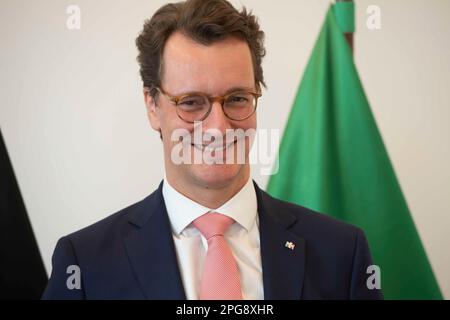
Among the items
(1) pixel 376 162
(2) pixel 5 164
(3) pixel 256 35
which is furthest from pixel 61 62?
(1) pixel 376 162

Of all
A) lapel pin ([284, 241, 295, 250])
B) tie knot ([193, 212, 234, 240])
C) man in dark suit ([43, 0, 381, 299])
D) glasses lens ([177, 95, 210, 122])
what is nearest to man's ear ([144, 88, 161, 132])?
man in dark suit ([43, 0, 381, 299])

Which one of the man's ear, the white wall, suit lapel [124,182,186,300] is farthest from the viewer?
the white wall

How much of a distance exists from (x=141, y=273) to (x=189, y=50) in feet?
1.64

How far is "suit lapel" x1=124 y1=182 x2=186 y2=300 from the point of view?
1147 mm

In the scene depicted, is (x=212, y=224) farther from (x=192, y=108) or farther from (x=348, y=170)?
(x=348, y=170)

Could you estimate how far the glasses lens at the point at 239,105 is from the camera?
1174 millimetres

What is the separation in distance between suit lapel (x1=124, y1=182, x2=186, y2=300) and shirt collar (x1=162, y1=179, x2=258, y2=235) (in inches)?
0.8

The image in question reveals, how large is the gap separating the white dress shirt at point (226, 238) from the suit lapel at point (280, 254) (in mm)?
29

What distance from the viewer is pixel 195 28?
3.79 ft

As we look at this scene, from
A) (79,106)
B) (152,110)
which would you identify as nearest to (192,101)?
(152,110)

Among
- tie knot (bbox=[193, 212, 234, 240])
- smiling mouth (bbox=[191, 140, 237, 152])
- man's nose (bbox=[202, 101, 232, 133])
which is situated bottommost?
tie knot (bbox=[193, 212, 234, 240])

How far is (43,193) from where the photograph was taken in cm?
155

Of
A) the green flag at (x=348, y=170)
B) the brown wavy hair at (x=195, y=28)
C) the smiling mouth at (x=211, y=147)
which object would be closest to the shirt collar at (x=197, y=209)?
the smiling mouth at (x=211, y=147)

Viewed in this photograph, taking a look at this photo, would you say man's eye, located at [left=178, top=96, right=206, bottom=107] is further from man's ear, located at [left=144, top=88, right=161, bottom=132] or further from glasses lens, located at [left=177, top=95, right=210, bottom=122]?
man's ear, located at [left=144, top=88, right=161, bottom=132]
